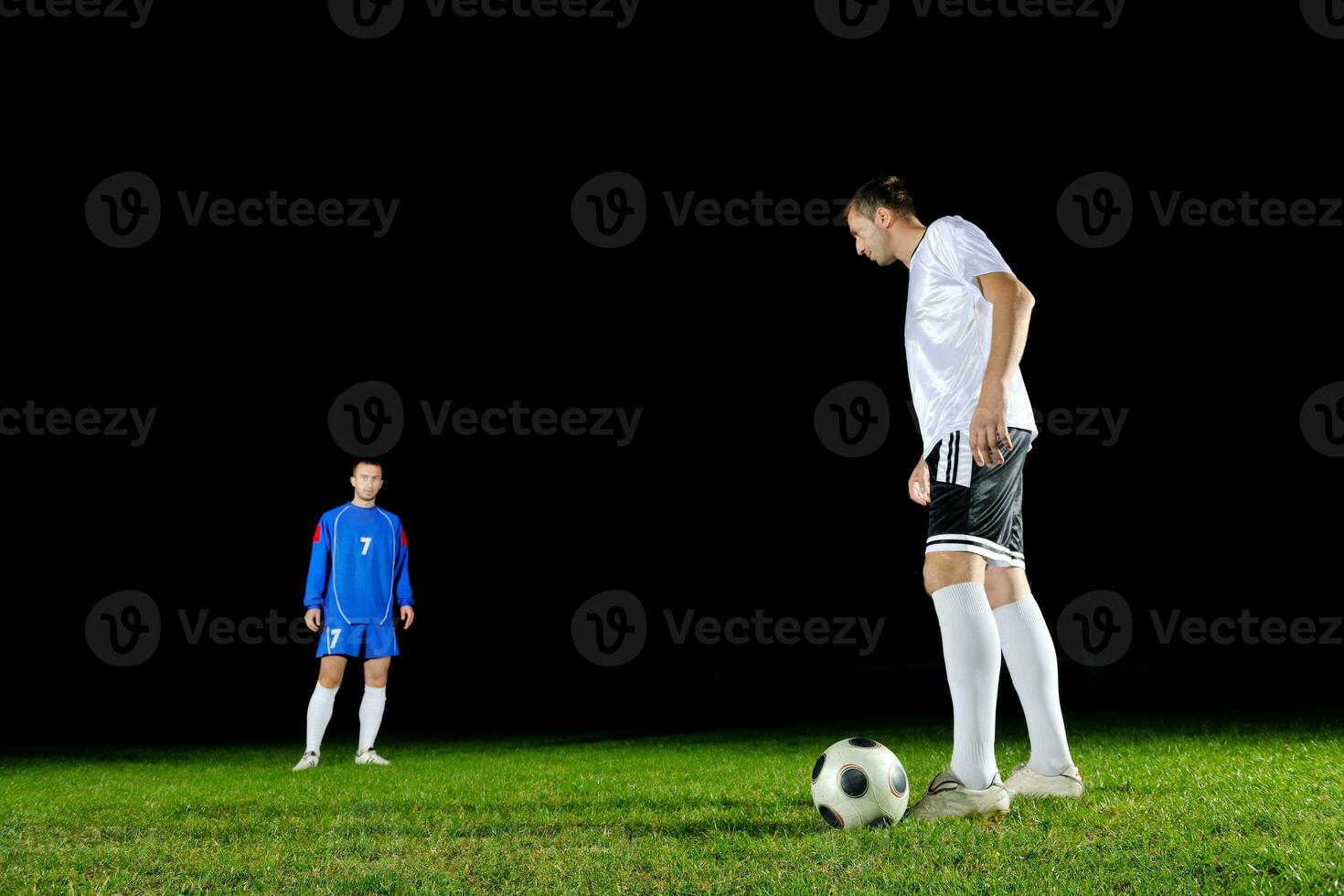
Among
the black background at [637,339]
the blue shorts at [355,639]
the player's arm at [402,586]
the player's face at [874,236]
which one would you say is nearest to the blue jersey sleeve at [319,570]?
the blue shorts at [355,639]

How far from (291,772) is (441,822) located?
115 inches

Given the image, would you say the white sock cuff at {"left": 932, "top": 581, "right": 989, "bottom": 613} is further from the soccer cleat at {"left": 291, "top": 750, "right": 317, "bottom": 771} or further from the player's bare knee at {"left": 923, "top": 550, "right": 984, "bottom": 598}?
the soccer cleat at {"left": 291, "top": 750, "right": 317, "bottom": 771}

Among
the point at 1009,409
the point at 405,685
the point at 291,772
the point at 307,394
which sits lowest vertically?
the point at 405,685

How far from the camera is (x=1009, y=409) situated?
334cm

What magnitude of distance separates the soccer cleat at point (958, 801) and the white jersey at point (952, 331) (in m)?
1.07

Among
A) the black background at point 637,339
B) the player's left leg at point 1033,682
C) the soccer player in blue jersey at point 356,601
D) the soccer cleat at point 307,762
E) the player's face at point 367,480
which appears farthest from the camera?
the black background at point 637,339

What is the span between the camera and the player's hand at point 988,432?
3.03 metres

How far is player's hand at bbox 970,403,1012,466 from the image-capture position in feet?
9.95

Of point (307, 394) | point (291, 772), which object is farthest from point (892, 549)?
point (291, 772)

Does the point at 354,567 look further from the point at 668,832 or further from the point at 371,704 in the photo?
the point at 668,832

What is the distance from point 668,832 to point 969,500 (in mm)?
1409

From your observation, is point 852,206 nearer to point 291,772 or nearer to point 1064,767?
point 1064,767

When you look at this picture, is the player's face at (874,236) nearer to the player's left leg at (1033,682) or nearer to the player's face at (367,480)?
the player's left leg at (1033,682)

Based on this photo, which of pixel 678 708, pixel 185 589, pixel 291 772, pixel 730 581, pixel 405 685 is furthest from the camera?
pixel 730 581
